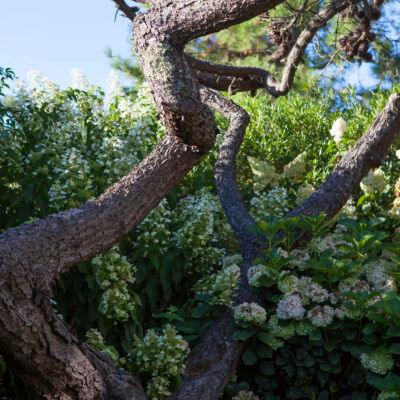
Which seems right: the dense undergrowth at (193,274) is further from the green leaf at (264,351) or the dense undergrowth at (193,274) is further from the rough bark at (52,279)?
the rough bark at (52,279)

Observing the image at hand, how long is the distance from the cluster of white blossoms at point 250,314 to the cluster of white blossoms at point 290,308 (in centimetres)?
11

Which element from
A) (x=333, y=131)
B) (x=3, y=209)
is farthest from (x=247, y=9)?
(x=333, y=131)

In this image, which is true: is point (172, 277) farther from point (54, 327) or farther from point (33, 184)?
point (54, 327)

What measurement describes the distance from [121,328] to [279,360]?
105 cm

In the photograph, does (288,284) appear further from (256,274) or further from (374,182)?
(374,182)

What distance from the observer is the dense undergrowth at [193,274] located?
283cm

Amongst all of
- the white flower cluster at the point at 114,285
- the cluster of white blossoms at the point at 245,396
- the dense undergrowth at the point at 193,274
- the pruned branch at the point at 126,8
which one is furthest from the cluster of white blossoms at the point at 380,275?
the pruned branch at the point at 126,8

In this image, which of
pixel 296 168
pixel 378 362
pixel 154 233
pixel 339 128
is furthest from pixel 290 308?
pixel 339 128

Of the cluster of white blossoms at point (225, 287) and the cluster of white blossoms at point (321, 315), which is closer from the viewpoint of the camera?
the cluster of white blossoms at point (321, 315)

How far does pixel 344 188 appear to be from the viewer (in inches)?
164

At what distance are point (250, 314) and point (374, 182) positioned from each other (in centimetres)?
283

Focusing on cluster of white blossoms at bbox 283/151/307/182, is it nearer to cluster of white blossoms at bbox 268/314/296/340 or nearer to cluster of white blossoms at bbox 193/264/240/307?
cluster of white blossoms at bbox 193/264/240/307

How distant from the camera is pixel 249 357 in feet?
9.87

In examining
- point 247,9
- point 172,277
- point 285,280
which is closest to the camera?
point 247,9
